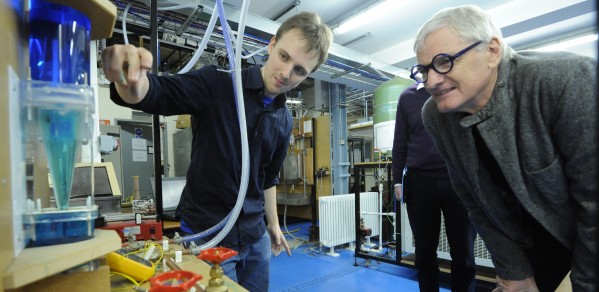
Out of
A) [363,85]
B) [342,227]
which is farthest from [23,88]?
[363,85]

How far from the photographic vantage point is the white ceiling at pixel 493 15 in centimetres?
300

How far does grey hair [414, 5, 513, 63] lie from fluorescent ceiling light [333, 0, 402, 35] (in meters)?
2.25

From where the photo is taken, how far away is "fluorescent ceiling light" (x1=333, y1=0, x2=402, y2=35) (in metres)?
2.91

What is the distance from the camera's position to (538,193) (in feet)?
2.70

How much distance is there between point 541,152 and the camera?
78cm

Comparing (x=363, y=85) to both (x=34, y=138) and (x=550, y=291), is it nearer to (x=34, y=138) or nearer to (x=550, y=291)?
(x=550, y=291)

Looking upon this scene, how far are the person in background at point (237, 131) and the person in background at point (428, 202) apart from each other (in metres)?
0.85

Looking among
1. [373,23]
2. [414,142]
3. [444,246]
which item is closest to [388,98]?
[373,23]

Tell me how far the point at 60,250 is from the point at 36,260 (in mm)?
37

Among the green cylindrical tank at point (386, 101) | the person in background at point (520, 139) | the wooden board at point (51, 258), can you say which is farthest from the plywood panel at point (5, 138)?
the green cylindrical tank at point (386, 101)

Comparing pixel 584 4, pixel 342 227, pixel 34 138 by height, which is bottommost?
pixel 342 227

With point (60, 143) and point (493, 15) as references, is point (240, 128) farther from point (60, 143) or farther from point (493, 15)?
point (493, 15)

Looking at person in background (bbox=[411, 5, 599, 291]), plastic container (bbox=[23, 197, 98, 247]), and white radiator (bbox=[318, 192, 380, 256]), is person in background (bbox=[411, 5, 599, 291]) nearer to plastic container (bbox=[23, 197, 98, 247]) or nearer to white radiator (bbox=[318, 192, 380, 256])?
plastic container (bbox=[23, 197, 98, 247])

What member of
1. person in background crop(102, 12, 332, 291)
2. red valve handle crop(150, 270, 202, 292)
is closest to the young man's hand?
person in background crop(102, 12, 332, 291)
